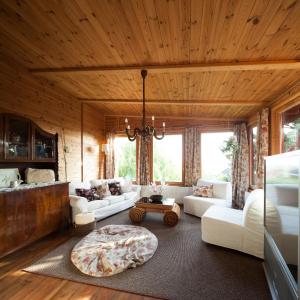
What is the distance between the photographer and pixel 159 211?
396 centimetres

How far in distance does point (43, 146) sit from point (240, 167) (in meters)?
4.81

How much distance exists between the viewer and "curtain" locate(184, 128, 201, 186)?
595cm

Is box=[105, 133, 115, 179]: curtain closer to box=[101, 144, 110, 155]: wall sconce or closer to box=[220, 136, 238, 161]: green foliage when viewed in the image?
box=[101, 144, 110, 155]: wall sconce

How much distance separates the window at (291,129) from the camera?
3.34 m

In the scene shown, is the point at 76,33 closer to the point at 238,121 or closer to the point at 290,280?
the point at 290,280

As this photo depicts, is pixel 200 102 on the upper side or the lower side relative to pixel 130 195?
upper

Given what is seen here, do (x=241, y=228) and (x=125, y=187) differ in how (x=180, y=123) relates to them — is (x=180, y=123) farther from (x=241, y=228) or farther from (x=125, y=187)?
(x=241, y=228)

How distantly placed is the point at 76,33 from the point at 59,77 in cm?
172

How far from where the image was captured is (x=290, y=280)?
130 cm

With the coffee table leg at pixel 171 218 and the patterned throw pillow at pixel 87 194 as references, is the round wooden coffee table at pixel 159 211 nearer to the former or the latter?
the coffee table leg at pixel 171 218

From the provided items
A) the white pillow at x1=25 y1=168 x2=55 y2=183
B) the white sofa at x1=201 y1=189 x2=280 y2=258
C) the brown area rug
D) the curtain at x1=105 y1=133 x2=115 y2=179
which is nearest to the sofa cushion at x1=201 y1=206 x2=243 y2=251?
the white sofa at x1=201 y1=189 x2=280 y2=258

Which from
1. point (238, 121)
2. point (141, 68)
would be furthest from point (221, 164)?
point (141, 68)

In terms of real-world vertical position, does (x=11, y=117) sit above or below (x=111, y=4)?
below

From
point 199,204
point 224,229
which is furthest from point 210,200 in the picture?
point 224,229
